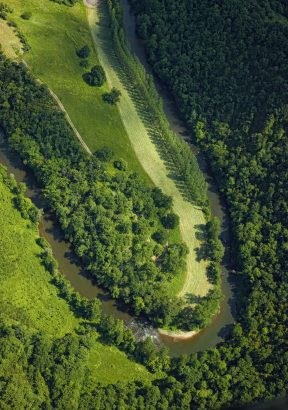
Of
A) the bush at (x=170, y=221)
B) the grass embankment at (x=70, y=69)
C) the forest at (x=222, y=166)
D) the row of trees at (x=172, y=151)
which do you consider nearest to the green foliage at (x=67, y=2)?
the grass embankment at (x=70, y=69)

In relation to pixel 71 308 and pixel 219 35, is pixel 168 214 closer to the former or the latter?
pixel 71 308

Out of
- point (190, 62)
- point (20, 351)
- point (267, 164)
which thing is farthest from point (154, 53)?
point (20, 351)

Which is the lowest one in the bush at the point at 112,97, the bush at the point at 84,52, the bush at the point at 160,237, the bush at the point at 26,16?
the bush at the point at 160,237

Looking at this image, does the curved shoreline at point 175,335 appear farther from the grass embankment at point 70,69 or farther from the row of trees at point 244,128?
the grass embankment at point 70,69

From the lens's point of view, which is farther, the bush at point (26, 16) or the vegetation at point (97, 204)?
the bush at point (26, 16)

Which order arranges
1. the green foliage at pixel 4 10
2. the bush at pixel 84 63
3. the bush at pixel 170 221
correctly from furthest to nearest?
the green foliage at pixel 4 10
the bush at pixel 84 63
the bush at pixel 170 221

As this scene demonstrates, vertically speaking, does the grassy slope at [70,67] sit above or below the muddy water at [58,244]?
above

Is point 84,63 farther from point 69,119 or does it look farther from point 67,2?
point 67,2
